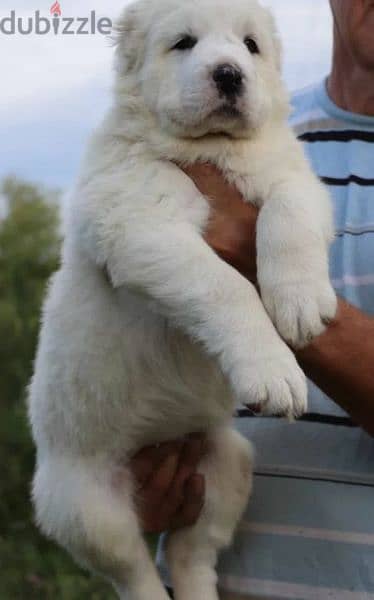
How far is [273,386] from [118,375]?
2.44 feet

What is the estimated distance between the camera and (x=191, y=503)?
322cm

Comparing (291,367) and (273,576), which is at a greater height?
(291,367)

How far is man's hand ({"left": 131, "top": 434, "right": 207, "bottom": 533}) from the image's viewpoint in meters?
3.21

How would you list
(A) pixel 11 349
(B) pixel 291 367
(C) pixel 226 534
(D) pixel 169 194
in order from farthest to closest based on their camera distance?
(A) pixel 11 349 < (C) pixel 226 534 < (D) pixel 169 194 < (B) pixel 291 367

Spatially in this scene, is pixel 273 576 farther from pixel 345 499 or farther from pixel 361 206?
pixel 361 206

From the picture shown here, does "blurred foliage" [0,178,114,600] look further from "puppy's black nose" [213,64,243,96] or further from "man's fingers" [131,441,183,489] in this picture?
"puppy's black nose" [213,64,243,96]

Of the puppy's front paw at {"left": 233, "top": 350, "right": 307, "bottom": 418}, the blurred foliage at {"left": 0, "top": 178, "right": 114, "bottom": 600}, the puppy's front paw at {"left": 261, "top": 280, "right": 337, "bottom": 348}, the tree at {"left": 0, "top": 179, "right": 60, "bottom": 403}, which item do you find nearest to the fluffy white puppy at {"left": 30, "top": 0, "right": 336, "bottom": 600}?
the puppy's front paw at {"left": 261, "top": 280, "right": 337, "bottom": 348}

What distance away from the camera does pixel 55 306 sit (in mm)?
3273

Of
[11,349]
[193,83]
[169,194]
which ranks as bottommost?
[11,349]

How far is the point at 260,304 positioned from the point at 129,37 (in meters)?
1.14

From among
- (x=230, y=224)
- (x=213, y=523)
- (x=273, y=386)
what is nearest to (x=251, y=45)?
(x=230, y=224)

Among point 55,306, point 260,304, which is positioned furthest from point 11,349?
point 260,304

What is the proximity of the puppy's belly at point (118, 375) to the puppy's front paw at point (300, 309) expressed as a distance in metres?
0.46

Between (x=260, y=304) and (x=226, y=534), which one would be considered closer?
(x=260, y=304)
